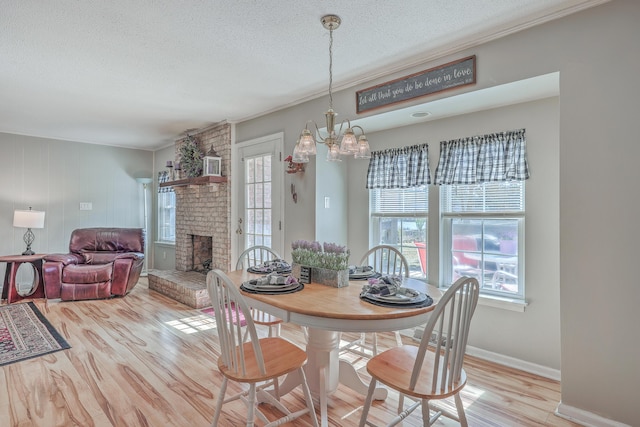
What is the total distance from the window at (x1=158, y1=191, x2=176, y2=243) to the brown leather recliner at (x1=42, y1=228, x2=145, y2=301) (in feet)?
3.16

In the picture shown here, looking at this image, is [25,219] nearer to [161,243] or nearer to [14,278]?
[14,278]

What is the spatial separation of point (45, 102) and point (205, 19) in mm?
2852

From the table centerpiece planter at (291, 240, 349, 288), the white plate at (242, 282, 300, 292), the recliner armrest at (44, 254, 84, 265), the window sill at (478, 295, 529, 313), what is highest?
the table centerpiece planter at (291, 240, 349, 288)

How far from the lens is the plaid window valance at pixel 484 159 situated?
110 inches

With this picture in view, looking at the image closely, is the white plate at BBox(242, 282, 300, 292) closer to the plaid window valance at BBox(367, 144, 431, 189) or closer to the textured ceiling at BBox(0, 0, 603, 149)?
the textured ceiling at BBox(0, 0, 603, 149)

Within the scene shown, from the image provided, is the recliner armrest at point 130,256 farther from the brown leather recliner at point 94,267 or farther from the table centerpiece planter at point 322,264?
the table centerpiece planter at point 322,264

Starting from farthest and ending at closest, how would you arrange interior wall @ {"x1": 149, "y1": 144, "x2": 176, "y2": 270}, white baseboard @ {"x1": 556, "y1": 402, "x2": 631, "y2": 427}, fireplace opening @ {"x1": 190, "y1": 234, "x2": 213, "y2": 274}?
interior wall @ {"x1": 149, "y1": 144, "x2": 176, "y2": 270}
fireplace opening @ {"x1": 190, "y1": 234, "x2": 213, "y2": 274}
white baseboard @ {"x1": 556, "y1": 402, "x2": 631, "y2": 427}

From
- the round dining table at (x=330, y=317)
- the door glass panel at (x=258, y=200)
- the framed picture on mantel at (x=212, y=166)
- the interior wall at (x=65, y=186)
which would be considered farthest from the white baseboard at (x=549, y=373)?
the interior wall at (x=65, y=186)

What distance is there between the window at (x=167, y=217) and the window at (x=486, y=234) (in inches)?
192

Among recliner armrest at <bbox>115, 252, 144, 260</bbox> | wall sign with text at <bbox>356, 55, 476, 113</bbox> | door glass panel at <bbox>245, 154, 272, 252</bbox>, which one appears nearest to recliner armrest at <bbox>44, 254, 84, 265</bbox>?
recliner armrest at <bbox>115, 252, 144, 260</bbox>

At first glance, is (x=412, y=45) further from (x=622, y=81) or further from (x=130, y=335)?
(x=130, y=335)

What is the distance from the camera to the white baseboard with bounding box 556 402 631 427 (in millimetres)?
1971

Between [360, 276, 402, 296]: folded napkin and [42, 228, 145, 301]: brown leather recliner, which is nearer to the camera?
[360, 276, 402, 296]: folded napkin

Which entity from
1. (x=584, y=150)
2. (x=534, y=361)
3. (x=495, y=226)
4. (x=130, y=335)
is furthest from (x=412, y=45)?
(x=130, y=335)
